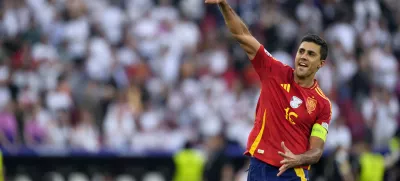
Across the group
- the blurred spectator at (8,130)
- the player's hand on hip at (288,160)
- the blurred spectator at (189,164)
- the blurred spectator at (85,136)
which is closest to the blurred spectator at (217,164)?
the blurred spectator at (189,164)

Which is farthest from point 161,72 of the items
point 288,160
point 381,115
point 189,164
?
point 288,160

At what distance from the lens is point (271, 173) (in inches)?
329

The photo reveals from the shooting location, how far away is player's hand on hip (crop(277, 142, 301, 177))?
818 centimetres

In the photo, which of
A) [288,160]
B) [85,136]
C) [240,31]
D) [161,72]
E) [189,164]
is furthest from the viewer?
[161,72]

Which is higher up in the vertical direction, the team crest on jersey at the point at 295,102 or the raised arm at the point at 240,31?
the raised arm at the point at 240,31

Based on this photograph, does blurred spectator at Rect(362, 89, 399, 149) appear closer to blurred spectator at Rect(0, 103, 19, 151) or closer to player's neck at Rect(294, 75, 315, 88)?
blurred spectator at Rect(0, 103, 19, 151)

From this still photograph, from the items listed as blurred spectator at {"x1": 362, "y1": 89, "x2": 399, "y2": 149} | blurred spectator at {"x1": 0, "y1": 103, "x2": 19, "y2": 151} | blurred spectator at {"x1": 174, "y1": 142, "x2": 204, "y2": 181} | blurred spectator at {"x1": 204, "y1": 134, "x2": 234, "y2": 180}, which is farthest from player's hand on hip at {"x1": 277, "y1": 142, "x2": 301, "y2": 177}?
blurred spectator at {"x1": 362, "y1": 89, "x2": 399, "y2": 149}

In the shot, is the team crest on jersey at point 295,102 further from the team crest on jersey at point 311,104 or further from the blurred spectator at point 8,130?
the blurred spectator at point 8,130

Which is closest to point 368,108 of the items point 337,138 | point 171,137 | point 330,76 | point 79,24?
point 330,76

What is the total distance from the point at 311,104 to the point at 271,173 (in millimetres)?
691

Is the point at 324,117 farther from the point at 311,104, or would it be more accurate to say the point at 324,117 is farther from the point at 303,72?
the point at 303,72

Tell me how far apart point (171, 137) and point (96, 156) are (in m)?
1.73

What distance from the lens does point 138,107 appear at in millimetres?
17328

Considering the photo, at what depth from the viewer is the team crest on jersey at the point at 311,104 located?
8.35 meters
